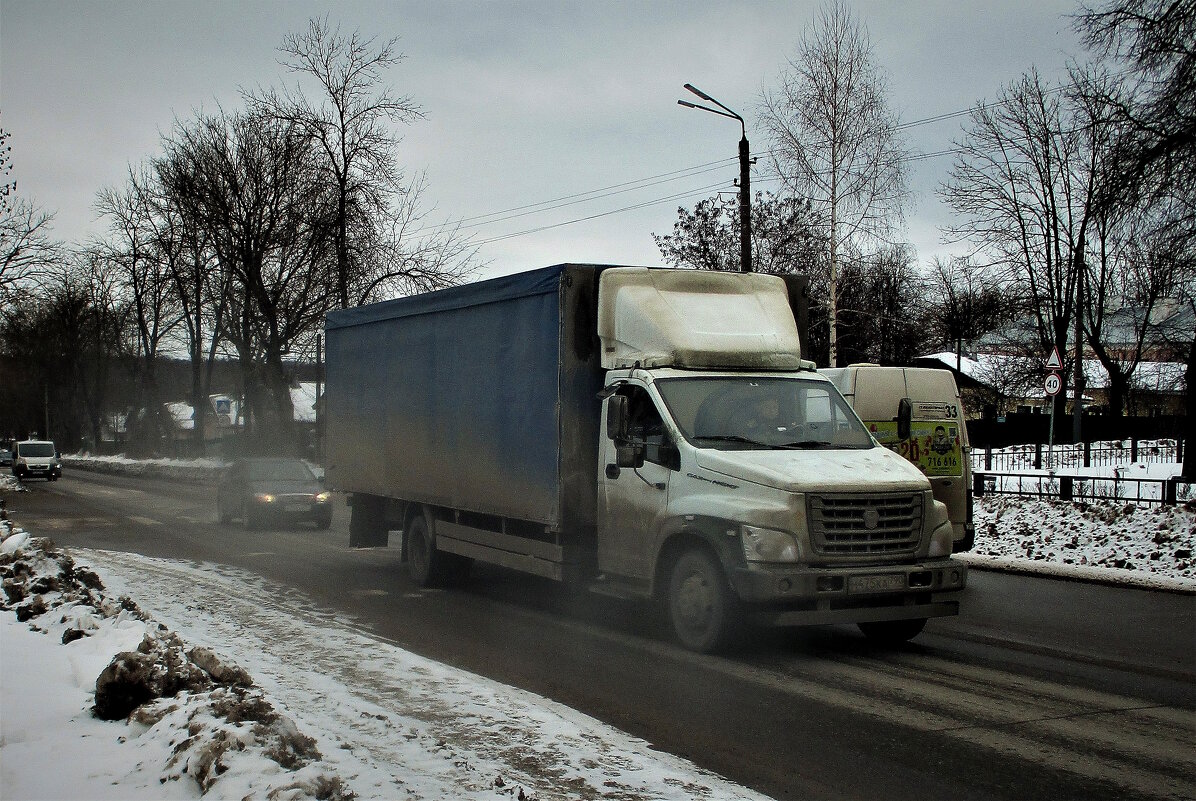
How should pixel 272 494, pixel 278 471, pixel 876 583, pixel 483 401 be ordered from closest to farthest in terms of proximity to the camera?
1. pixel 876 583
2. pixel 483 401
3. pixel 272 494
4. pixel 278 471

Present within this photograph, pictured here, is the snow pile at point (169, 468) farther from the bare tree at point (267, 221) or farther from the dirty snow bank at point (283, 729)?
the dirty snow bank at point (283, 729)

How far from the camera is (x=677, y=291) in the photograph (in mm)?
9898

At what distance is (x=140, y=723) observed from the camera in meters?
5.38

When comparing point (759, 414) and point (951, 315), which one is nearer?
point (759, 414)

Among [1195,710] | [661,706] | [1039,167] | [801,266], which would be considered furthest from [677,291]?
[1039,167]

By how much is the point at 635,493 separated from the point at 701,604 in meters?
1.20

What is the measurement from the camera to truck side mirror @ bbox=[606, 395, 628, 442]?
9.05m

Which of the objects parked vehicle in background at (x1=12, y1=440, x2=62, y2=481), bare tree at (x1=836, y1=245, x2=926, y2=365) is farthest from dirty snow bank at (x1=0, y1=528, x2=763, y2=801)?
parked vehicle in background at (x1=12, y1=440, x2=62, y2=481)

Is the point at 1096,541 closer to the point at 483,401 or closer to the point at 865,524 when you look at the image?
the point at 865,524

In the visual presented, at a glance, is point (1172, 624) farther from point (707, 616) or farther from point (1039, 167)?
point (1039, 167)

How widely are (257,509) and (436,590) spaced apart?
9.57m

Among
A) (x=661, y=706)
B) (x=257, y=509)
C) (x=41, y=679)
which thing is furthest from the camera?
(x=257, y=509)

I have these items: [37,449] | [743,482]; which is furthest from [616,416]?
[37,449]

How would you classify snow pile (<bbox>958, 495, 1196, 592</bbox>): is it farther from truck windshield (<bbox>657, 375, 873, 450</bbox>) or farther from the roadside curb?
truck windshield (<bbox>657, 375, 873, 450</bbox>)
